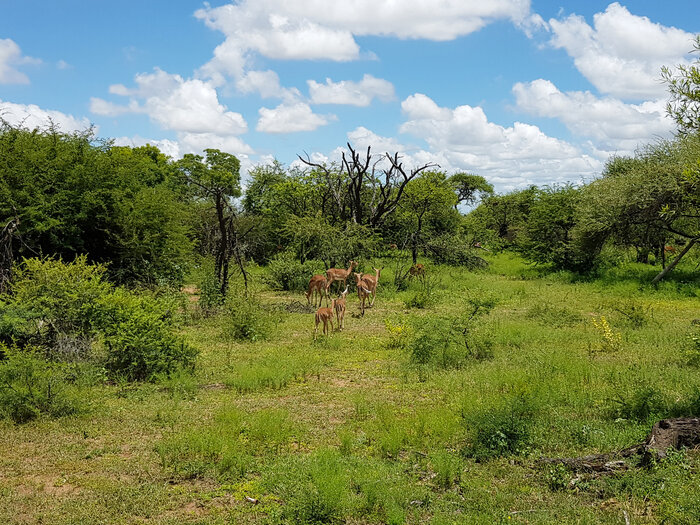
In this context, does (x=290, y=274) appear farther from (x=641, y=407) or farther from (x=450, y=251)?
(x=641, y=407)

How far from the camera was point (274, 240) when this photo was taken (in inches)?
1192

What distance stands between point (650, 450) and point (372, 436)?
2975 millimetres

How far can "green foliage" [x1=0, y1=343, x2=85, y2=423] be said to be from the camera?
739 cm

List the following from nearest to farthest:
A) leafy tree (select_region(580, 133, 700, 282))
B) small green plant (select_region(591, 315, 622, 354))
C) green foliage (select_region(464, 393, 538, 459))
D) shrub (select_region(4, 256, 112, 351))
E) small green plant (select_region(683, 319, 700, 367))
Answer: green foliage (select_region(464, 393, 538, 459))
shrub (select_region(4, 256, 112, 351))
small green plant (select_region(683, 319, 700, 367))
small green plant (select_region(591, 315, 622, 354))
leafy tree (select_region(580, 133, 700, 282))

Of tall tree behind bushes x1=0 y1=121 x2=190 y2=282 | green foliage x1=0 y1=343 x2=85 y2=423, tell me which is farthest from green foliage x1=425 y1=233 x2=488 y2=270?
green foliage x1=0 y1=343 x2=85 y2=423

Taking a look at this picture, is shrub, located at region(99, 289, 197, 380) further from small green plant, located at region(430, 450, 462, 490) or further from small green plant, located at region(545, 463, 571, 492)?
small green plant, located at region(545, 463, 571, 492)

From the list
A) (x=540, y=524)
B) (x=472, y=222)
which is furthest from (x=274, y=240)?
(x=540, y=524)

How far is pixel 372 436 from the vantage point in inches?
273

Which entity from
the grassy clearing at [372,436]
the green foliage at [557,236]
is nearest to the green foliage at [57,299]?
the grassy clearing at [372,436]

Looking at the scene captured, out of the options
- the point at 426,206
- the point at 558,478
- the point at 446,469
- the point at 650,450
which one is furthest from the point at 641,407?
the point at 426,206

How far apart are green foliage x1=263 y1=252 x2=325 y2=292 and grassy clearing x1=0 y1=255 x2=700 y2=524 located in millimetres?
8797

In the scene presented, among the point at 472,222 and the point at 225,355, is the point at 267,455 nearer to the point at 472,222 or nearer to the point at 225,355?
the point at 225,355

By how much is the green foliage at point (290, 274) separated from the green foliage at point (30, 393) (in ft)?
44.7

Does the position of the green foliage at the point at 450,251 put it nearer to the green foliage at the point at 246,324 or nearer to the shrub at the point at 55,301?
the green foliage at the point at 246,324
